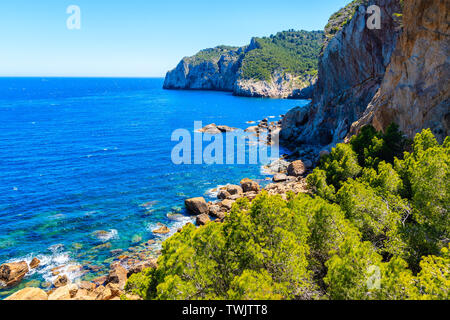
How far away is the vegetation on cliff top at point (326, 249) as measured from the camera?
44.7ft

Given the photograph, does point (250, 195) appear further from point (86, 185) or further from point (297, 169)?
point (86, 185)

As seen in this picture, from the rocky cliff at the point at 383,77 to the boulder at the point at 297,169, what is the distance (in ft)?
33.7

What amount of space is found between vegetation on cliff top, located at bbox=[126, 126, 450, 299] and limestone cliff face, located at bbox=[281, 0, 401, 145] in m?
37.3

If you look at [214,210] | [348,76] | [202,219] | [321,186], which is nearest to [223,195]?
[214,210]

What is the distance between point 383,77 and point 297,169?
21778mm

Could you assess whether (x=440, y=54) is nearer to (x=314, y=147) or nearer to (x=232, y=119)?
(x=314, y=147)

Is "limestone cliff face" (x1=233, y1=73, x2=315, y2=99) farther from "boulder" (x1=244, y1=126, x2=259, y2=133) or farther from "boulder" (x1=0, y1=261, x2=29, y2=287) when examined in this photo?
"boulder" (x1=0, y1=261, x2=29, y2=287)

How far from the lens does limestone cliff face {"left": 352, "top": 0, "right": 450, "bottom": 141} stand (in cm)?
3162

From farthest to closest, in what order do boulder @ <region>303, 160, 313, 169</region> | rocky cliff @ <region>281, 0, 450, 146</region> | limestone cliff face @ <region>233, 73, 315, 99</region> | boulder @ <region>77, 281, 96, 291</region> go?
limestone cliff face @ <region>233, 73, 315, 99</region> → boulder @ <region>303, 160, 313, 169</region> → rocky cliff @ <region>281, 0, 450, 146</region> → boulder @ <region>77, 281, 96, 291</region>

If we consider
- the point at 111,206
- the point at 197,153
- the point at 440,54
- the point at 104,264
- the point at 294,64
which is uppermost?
the point at 294,64

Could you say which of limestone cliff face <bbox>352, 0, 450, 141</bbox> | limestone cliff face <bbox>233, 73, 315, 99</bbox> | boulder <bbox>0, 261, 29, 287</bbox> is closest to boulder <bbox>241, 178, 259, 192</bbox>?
limestone cliff face <bbox>352, 0, 450, 141</bbox>
